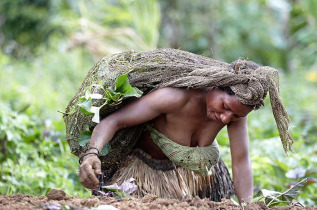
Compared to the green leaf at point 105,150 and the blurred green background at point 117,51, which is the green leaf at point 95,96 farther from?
the blurred green background at point 117,51

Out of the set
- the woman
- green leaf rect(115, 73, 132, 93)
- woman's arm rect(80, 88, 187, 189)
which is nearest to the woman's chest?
the woman

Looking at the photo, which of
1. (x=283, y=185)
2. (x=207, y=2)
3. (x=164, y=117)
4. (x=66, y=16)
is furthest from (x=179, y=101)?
(x=207, y=2)

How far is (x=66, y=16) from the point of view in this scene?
1082cm

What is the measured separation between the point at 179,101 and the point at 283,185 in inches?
64.8

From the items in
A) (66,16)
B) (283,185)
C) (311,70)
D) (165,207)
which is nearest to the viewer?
(165,207)

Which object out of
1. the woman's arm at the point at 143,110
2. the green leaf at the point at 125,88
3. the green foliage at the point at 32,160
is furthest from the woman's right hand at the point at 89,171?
the green foliage at the point at 32,160

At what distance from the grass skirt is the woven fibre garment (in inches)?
5.9

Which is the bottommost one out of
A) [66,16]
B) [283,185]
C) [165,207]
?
[165,207]

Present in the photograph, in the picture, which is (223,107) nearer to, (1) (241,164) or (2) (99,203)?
(1) (241,164)

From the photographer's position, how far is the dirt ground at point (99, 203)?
2.55 m

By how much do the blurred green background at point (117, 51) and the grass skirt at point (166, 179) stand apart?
1.70ft

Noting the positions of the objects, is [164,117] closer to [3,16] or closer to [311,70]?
[3,16]

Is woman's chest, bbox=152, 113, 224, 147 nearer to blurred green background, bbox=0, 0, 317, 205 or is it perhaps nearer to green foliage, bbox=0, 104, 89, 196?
blurred green background, bbox=0, 0, 317, 205

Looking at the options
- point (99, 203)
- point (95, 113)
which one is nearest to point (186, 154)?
point (95, 113)
